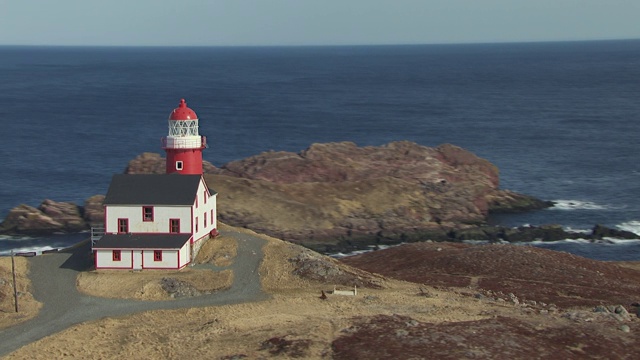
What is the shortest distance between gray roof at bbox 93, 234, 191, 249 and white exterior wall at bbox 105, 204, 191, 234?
0.48 metres

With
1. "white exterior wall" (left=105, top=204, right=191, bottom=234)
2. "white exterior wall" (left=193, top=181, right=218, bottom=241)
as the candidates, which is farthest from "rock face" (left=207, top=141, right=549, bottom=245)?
"white exterior wall" (left=105, top=204, right=191, bottom=234)

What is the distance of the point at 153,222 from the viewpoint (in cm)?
5166

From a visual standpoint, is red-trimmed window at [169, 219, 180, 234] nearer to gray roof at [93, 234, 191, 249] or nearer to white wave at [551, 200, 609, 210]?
gray roof at [93, 234, 191, 249]

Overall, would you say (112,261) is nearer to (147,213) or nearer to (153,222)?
(153,222)

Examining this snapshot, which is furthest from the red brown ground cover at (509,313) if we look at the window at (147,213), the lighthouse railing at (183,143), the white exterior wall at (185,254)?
the window at (147,213)

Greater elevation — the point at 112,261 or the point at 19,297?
the point at 112,261

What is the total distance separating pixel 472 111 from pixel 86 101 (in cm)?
8546

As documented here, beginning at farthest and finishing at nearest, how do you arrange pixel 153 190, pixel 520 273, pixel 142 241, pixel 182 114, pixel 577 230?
pixel 577 230 < pixel 520 273 < pixel 182 114 < pixel 153 190 < pixel 142 241

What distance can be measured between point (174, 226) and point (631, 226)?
2092 inches

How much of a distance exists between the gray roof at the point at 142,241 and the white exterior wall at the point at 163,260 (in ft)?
1.12

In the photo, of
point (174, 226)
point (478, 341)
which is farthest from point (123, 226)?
point (478, 341)

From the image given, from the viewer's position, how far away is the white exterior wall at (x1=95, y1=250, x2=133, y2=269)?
4997cm

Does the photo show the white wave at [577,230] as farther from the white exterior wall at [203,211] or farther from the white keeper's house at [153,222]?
the white keeper's house at [153,222]

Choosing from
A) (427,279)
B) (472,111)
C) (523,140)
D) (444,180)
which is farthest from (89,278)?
(472,111)
